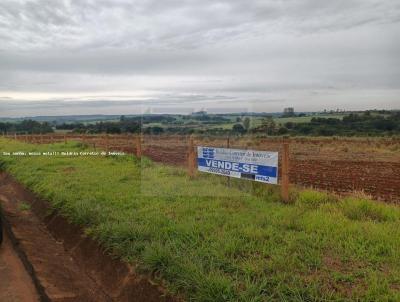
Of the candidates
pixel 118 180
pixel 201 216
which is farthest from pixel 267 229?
pixel 118 180

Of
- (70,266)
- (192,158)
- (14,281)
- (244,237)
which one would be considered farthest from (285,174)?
(14,281)

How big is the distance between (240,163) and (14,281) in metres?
5.27

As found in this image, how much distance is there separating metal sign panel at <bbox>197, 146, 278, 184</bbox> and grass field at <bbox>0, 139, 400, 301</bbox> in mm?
417

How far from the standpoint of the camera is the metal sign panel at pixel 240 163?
27.2ft

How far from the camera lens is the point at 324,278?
4.39 meters

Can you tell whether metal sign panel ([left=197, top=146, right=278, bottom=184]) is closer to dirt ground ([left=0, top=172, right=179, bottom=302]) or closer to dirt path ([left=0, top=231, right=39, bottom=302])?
dirt ground ([left=0, top=172, right=179, bottom=302])

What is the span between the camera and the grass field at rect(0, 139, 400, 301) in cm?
426

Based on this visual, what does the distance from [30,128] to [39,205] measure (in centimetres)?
5154

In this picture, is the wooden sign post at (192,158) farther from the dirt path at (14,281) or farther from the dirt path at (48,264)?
the dirt path at (14,281)

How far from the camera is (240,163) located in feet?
29.8

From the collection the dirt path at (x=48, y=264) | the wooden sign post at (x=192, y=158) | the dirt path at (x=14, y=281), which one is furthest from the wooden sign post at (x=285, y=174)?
the dirt path at (x=14, y=281)

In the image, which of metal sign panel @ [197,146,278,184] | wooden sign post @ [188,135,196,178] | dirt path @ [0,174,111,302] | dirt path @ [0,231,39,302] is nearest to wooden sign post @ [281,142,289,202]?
metal sign panel @ [197,146,278,184]

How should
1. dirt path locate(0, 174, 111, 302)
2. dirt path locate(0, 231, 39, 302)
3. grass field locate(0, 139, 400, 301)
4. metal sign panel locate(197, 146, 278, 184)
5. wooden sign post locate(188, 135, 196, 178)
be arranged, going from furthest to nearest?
wooden sign post locate(188, 135, 196, 178) < metal sign panel locate(197, 146, 278, 184) < dirt path locate(0, 174, 111, 302) < dirt path locate(0, 231, 39, 302) < grass field locate(0, 139, 400, 301)

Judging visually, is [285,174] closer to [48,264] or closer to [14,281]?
[48,264]
